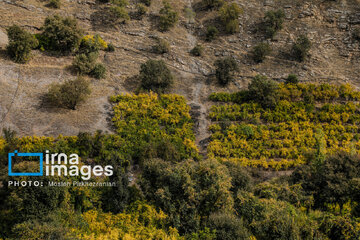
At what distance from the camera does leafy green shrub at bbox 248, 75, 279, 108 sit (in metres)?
21.5

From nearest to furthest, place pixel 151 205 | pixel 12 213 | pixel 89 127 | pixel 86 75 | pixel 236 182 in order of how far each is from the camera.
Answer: pixel 12 213, pixel 151 205, pixel 236 182, pixel 89 127, pixel 86 75

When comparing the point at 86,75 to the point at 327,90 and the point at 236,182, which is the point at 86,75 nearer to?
the point at 236,182

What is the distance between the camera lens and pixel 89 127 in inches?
736

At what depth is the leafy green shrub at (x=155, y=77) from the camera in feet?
72.0

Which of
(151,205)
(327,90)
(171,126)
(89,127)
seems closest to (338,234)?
(151,205)

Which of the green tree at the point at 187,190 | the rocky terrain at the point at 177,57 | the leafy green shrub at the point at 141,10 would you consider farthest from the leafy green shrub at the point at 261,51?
the green tree at the point at 187,190

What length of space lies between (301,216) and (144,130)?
10.1 metres

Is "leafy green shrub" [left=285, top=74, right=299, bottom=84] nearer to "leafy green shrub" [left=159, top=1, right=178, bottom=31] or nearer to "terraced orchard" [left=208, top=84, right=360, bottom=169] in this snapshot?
"terraced orchard" [left=208, top=84, right=360, bottom=169]

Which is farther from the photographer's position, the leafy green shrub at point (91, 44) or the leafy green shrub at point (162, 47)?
the leafy green shrub at point (162, 47)

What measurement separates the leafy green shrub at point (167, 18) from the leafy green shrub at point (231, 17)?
181 inches

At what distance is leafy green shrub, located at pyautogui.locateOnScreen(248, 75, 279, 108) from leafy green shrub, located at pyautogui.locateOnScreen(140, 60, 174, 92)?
20.2ft

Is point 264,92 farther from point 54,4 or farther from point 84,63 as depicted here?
point 54,4

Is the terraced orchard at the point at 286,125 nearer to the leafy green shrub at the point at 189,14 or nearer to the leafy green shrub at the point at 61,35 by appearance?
the leafy green shrub at the point at 189,14

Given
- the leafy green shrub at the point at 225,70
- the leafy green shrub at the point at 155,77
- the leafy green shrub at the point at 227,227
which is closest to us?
the leafy green shrub at the point at 227,227
